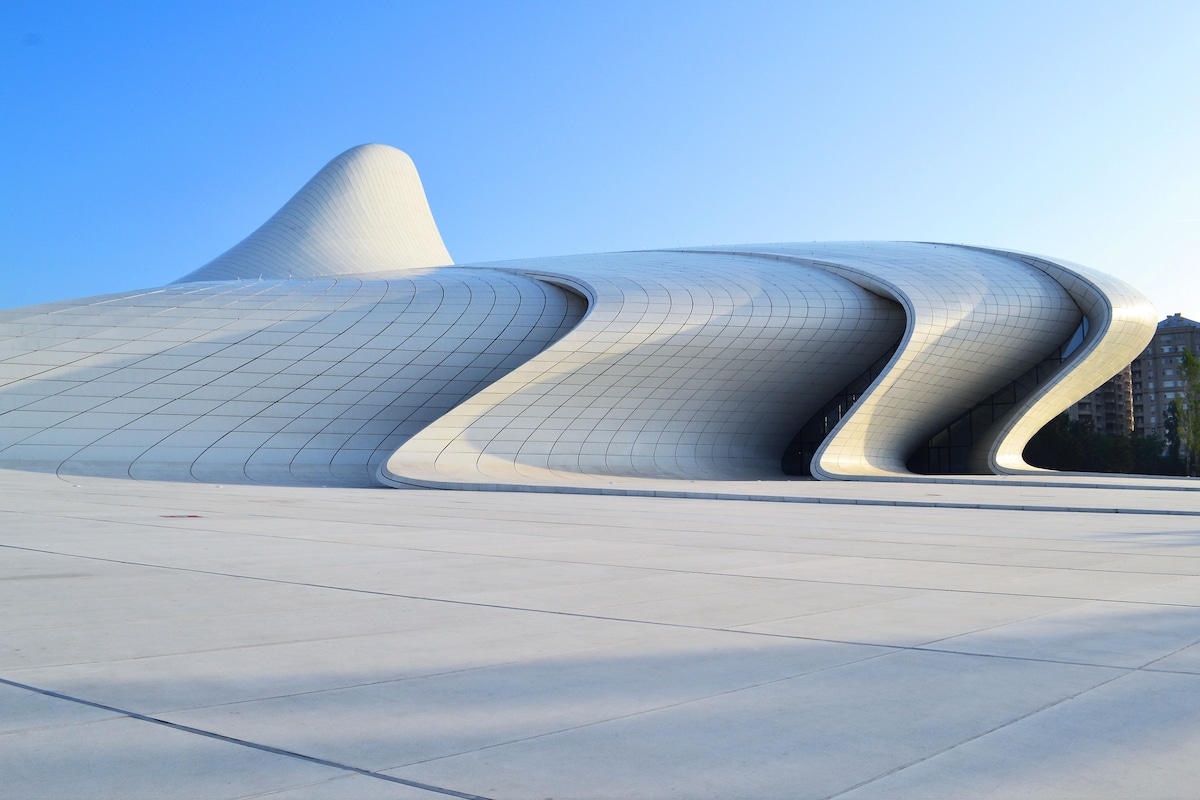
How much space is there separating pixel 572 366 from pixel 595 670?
2445 centimetres

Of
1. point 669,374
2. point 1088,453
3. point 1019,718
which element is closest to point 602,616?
point 1019,718

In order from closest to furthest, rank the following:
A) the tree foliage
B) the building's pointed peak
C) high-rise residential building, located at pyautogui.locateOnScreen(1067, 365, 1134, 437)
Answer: the building's pointed peak < the tree foliage < high-rise residential building, located at pyautogui.locateOnScreen(1067, 365, 1134, 437)

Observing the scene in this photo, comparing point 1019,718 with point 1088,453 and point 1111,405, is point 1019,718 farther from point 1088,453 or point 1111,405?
point 1111,405

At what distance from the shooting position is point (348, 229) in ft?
157

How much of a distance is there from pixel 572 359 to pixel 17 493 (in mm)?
15301

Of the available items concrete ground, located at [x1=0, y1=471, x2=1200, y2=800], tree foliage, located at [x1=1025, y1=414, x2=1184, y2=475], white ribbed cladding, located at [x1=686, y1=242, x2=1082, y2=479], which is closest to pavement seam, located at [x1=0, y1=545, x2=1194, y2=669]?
concrete ground, located at [x1=0, y1=471, x2=1200, y2=800]

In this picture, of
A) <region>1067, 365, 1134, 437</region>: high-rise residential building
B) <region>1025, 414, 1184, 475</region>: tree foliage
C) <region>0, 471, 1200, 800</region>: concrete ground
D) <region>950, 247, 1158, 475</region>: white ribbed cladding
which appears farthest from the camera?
<region>1067, 365, 1134, 437</region>: high-rise residential building

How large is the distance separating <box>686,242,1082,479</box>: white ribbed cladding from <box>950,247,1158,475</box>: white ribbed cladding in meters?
0.62

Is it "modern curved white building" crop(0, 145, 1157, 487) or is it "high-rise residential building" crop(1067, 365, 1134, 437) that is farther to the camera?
"high-rise residential building" crop(1067, 365, 1134, 437)

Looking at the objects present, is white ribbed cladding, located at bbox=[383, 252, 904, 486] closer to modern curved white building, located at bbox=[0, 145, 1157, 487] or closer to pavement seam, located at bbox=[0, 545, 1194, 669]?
modern curved white building, located at bbox=[0, 145, 1157, 487]

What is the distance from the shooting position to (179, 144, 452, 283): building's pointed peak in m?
45.4

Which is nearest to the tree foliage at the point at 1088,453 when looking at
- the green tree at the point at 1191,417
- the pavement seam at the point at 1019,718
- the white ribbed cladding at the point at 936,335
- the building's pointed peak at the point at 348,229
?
the green tree at the point at 1191,417

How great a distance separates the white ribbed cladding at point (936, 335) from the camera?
30.3 meters

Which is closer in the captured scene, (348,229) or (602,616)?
(602,616)
